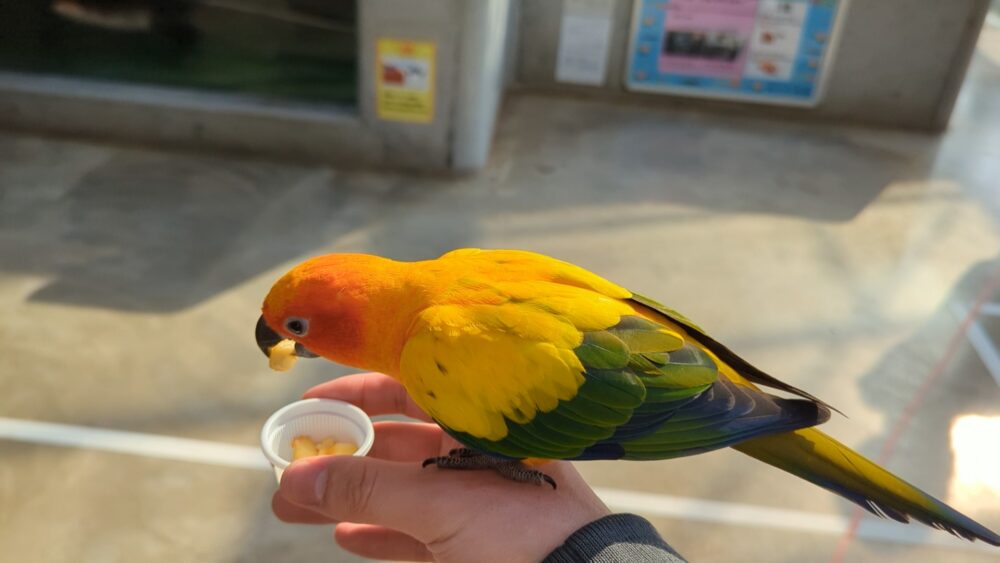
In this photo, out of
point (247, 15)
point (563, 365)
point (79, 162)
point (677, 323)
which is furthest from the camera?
point (247, 15)

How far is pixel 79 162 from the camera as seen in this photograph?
2.23m

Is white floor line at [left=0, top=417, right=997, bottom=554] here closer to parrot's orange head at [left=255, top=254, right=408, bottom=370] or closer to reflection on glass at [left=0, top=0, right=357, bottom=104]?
parrot's orange head at [left=255, top=254, right=408, bottom=370]

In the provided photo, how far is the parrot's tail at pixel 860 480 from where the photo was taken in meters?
0.85

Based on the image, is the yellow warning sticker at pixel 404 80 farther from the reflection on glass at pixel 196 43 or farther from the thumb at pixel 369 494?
the thumb at pixel 369 494

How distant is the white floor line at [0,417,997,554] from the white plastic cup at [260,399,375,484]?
1.12 ft

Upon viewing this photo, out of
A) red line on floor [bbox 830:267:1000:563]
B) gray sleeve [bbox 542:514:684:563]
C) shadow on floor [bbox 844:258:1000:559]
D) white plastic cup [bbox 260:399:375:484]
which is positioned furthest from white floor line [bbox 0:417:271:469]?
shadow on floor [bbox 844:258:1000:559]

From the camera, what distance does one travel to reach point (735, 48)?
2.78m

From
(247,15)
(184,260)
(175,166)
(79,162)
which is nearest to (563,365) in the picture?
(184,260)

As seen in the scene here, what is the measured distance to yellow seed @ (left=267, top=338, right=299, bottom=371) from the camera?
3.14 feet

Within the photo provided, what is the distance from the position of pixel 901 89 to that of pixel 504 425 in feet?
8.52

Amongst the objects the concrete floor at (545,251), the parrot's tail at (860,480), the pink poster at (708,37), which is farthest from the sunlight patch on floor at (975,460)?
the pink poster at (708,37)

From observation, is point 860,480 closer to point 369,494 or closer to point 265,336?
point 369,494

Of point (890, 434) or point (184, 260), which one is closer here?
point (890, 434)

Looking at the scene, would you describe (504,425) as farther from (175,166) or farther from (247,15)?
(247,15)
